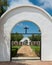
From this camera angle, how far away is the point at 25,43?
14469mm

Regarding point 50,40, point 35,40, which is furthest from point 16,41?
point 50,40

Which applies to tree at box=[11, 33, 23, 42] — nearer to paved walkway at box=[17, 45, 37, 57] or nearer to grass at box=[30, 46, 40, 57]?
paved walkway at box=[17, 45, 37, 57]

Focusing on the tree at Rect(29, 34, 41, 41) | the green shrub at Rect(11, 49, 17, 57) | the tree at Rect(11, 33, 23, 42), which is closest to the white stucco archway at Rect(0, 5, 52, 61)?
the tree at Rect(29, 34, 41, 41)

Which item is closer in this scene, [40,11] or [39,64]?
[39,64]

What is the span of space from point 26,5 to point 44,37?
98.9 inches

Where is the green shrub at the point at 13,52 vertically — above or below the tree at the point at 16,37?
below

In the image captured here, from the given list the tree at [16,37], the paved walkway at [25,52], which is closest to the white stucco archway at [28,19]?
the tree at [16,37]

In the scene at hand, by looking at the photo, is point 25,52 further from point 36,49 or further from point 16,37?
point 16,37

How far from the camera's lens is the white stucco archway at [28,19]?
13.4 m

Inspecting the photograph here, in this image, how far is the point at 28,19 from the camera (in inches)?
531

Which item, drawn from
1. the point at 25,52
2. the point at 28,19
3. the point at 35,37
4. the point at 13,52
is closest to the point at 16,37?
the point at 13,52

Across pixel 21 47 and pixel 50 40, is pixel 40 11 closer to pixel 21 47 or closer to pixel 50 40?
pixel 50 40

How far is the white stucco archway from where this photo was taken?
43.9 feet

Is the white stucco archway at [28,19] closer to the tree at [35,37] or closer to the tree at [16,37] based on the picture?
the tree at [35,37]
